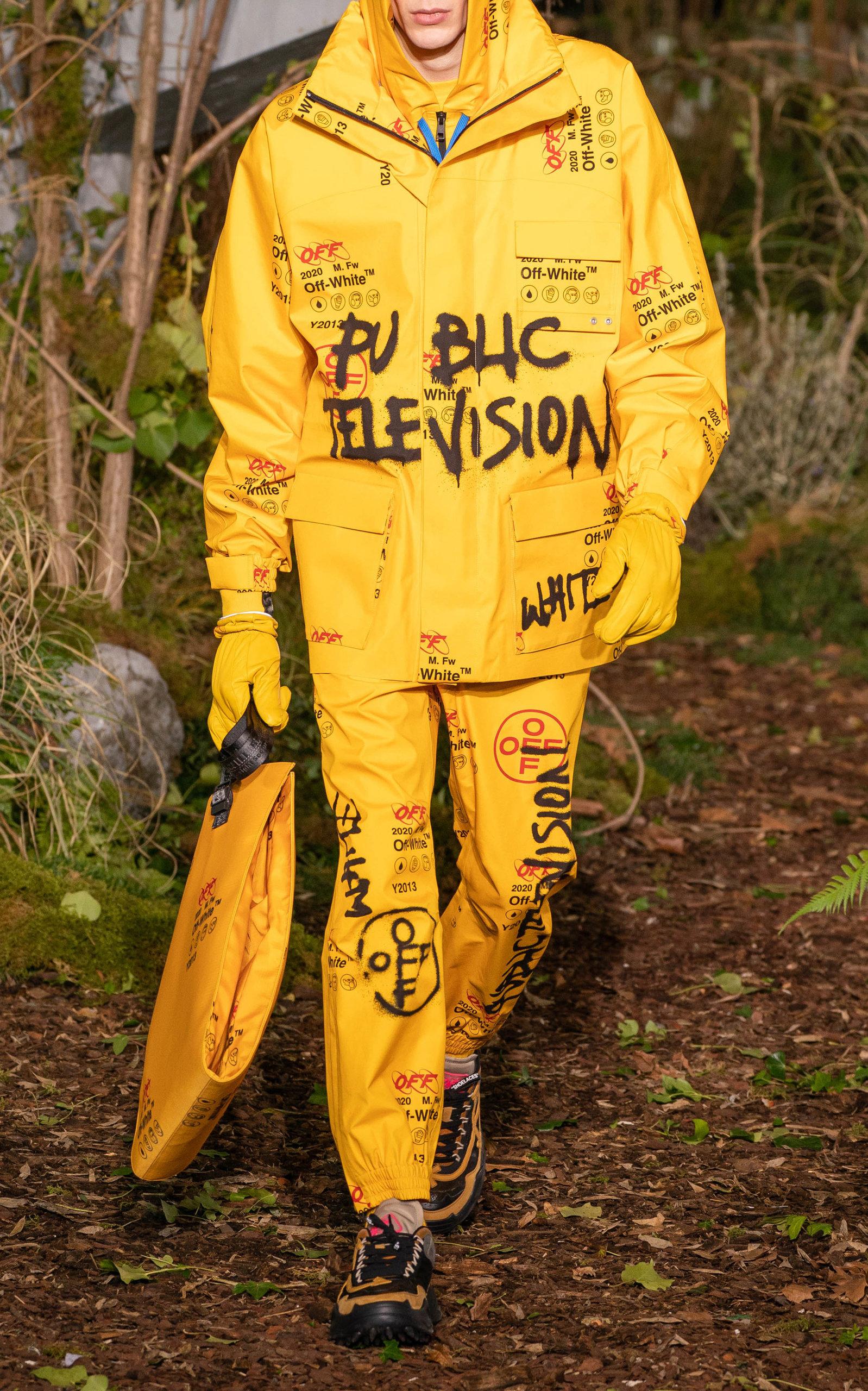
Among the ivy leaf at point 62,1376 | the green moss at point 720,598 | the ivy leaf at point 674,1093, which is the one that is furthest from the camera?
the green moss at point 720,598

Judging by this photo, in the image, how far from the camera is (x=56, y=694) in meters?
4.37

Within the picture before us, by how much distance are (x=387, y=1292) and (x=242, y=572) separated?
1225mm

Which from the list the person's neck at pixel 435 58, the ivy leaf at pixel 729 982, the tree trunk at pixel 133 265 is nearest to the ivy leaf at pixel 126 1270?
the ivy leaf at pixel 729 982

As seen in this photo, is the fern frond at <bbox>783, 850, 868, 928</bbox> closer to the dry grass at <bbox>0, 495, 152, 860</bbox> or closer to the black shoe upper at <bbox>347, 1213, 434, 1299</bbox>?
the black shoe upper at <bbox>347, 1213, 434, 1299</bbox>

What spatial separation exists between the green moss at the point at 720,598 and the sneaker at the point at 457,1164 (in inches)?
201

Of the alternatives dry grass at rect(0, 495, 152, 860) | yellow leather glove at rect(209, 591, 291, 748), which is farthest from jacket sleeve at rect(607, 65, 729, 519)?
dry grass at rect(0, 495, 152, 860)

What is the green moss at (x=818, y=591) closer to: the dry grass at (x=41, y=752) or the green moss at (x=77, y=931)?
the dry grass at (x=41, y=752)

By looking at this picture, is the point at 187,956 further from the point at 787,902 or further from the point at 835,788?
the point at 835,788

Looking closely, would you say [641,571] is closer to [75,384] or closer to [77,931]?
[77,931]

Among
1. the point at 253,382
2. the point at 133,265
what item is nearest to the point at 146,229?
the point at 133,265

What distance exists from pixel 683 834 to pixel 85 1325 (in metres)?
3.15

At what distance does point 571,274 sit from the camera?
8.35 feet

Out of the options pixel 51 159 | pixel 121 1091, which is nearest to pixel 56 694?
pixel 121 1091

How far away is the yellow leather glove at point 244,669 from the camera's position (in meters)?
2.68
